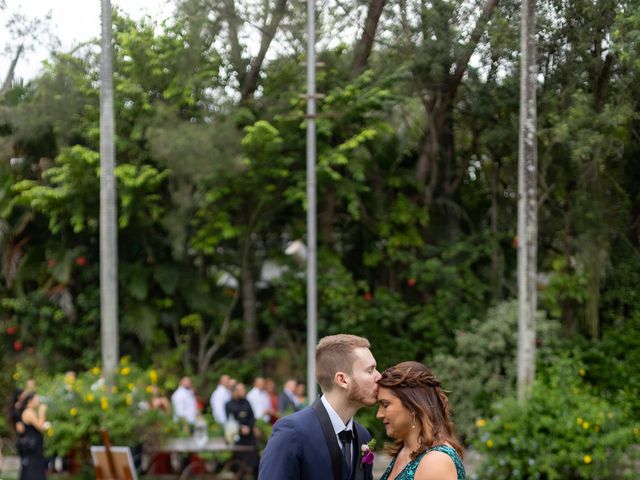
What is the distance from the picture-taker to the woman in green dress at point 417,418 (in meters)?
4.61

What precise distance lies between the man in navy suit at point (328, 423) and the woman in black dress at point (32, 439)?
10.8 meters

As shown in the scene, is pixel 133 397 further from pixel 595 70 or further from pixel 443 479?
pixel 443 479

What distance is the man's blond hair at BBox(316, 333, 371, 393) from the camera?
4660 mm

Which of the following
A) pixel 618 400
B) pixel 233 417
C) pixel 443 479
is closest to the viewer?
pixel 443 479

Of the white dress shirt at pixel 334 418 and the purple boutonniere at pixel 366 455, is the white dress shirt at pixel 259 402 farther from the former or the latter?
the white dress shirt at pixel 334 418

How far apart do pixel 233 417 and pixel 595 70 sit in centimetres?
1002

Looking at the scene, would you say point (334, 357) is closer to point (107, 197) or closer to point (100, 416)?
point (100, 416)

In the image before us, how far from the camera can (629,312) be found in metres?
24.7

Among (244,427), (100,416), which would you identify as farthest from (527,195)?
(100,416)

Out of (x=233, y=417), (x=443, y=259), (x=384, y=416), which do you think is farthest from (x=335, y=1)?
(x=384, y=416)

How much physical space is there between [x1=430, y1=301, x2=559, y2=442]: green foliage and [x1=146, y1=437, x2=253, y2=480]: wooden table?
502 cm

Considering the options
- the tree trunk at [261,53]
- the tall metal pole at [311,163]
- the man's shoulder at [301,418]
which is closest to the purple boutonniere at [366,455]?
the man's shoulder at [301,418]

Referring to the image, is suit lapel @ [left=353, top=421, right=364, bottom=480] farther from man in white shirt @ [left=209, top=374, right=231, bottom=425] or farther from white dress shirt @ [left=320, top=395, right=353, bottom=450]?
man in white shirt @ [left=209, top=374, right=231, bottom=425]

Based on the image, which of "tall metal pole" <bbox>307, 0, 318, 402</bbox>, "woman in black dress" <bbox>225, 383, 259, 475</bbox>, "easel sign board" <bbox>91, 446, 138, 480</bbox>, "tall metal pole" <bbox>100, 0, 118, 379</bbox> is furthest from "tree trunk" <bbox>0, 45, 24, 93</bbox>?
"easel sign board" <bbox>91, 446, 138, 480</bbox>
